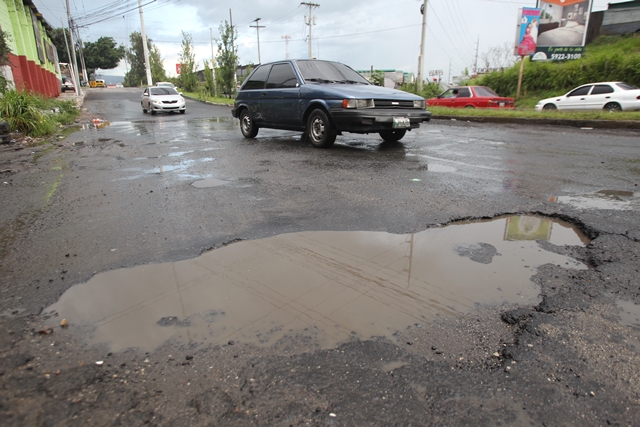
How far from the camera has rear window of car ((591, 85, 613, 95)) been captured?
1417 centimetres

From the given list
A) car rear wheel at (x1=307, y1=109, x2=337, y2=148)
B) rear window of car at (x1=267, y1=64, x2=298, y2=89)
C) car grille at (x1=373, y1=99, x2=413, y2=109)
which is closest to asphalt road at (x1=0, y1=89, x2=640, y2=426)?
car grille at (x1=373, y1=99, x2=413, y2=109)

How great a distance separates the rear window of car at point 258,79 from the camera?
928cm

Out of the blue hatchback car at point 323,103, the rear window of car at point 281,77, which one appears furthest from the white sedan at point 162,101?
the rear window of car at point 281,77

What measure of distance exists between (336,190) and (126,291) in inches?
112

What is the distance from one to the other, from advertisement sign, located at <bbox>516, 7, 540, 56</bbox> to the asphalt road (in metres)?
16.0

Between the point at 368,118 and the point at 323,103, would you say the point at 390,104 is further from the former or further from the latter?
the point at 323,103

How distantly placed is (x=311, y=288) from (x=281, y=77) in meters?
6.99

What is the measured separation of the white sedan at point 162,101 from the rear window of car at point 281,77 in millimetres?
13942

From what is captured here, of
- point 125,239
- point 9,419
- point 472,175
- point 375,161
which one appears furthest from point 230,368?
point 375,161

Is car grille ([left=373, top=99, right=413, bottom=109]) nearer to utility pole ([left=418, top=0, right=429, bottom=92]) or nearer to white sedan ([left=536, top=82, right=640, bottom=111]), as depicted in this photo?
white sedan ([left=536, top=82, right=640, bottom=111])

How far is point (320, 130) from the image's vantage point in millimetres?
8102

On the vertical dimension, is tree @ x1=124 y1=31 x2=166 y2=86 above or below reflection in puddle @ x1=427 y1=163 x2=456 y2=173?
above

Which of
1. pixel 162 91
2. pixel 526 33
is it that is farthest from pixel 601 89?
pixel 162 91

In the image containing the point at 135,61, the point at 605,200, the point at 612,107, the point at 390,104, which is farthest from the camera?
the point at 135,61
